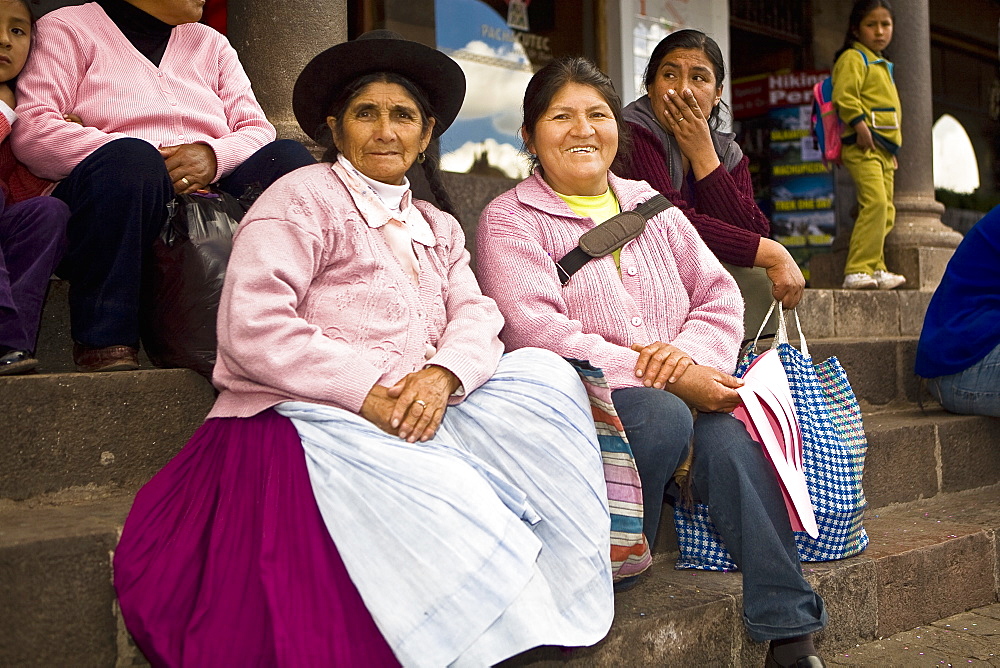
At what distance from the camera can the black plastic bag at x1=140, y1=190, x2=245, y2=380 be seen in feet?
9.09

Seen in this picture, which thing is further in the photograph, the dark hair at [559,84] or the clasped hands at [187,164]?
the dark hair at [559,84]

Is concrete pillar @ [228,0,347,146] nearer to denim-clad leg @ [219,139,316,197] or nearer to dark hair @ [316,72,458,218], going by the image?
denim-clad leg @ [219,139,316,197]

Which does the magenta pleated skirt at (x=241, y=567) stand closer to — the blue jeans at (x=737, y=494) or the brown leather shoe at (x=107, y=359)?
the brown leather shoe at (x=107, y=359)

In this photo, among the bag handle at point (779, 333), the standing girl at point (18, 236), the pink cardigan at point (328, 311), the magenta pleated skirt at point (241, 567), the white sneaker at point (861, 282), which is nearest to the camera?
the magenta pleated skirt at point (241, 567)

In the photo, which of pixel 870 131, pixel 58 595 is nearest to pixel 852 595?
pixel 58 595

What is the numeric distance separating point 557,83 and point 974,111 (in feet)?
39.4

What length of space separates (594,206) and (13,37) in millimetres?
1851

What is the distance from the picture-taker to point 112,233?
2.73 m

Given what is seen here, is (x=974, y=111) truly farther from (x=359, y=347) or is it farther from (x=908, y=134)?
(x=359, y=347)

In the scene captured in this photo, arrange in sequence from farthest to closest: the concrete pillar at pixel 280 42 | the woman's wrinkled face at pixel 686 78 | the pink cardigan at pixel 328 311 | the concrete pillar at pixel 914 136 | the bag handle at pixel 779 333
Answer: the concrete pillar at pixel 914 136, the concrete pillar at pixel 280 42, the woman's wrinkled face at pixel 686 78, the bag handle at pixel 779 333, the pink cardigan at pixel 328 311

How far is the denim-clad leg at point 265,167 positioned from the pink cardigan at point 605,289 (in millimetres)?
670

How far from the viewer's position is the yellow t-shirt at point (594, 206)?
318 centimetres

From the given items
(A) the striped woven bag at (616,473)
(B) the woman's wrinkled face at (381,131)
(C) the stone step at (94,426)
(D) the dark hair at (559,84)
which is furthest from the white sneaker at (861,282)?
(C) the stone step at (94,426)

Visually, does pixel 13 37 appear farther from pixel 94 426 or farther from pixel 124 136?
pixel 94 426
